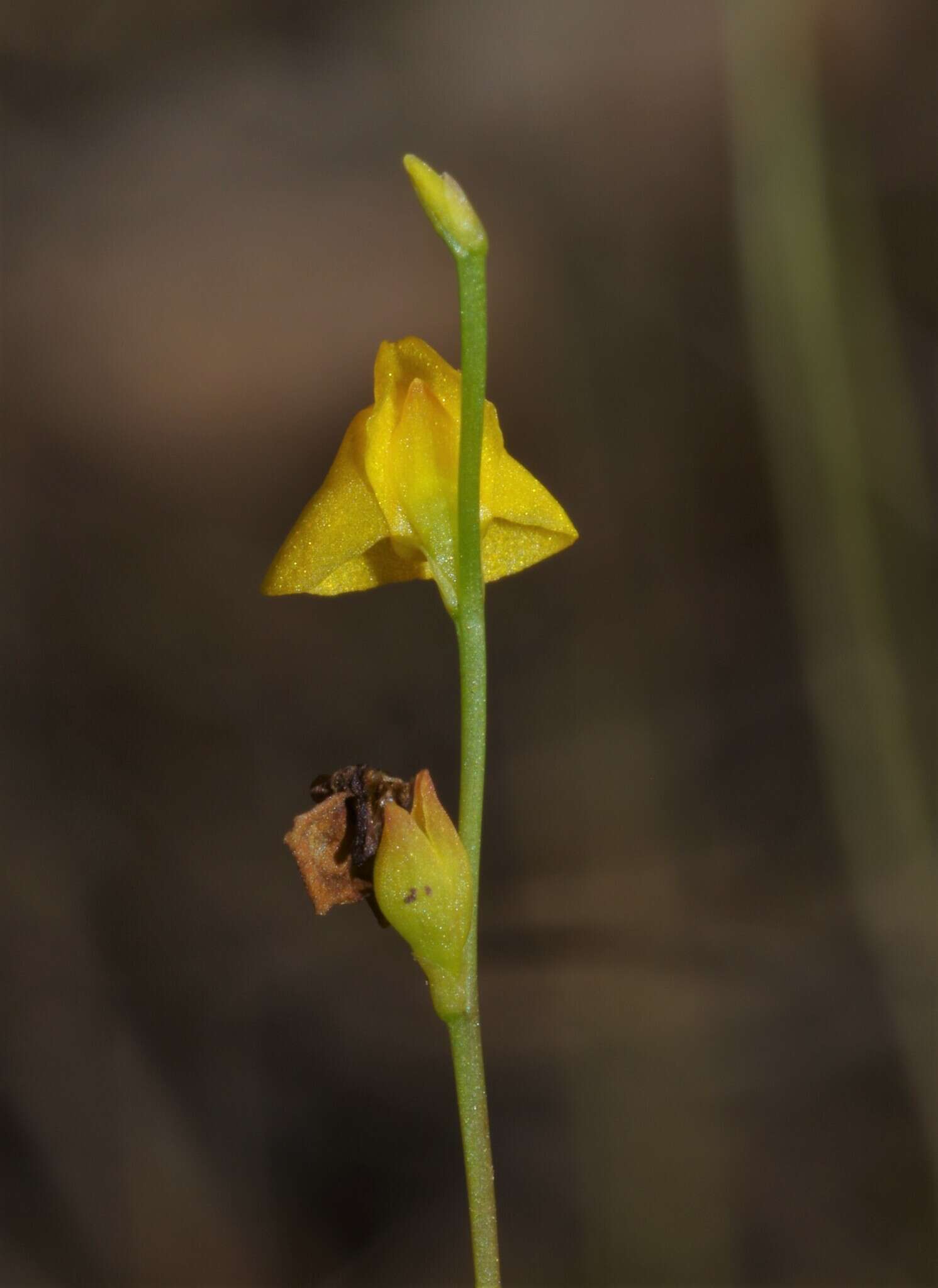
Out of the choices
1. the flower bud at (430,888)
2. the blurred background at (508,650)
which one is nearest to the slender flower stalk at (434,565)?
the flower bud at (430,888)

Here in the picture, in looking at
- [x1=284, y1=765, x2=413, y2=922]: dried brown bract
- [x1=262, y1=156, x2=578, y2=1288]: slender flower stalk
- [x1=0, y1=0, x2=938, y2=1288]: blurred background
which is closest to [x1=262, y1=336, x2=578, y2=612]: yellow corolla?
[x1=262, y1=156, x2=578, y2=1288]: slender flower stalk

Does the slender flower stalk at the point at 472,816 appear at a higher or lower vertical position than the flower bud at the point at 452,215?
lower

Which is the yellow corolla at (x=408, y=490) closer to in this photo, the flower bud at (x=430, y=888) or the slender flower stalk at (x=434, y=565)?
the slender flower stalk at (x=434, y=565)

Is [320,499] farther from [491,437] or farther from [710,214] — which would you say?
[710,214]

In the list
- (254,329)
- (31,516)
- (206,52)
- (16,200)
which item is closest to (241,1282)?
(31,516)

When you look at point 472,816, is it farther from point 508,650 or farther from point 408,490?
point 508,650

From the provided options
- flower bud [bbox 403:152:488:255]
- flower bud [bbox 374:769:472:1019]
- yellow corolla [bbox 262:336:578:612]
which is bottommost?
flower bud [bbox 374:769:472:1019]

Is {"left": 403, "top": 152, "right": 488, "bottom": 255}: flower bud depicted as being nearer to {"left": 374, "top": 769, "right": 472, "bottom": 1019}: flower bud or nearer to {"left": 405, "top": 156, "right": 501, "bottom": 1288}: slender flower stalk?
{"left": 405, "top": 156, "right": 501, "bottom": 1288}: slender flower stalk
